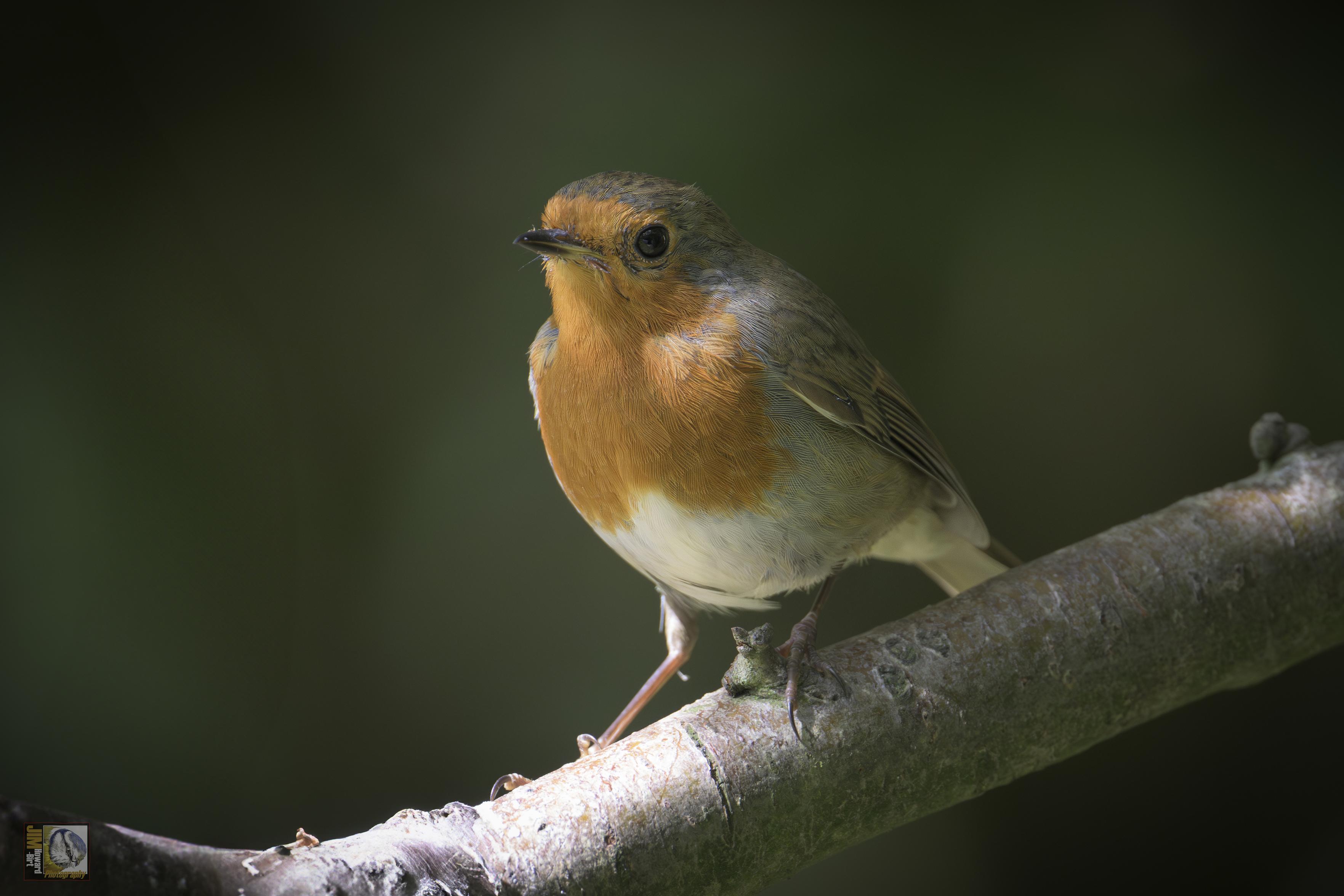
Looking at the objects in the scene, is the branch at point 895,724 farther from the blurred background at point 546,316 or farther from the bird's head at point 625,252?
the blurred background at point 546,316

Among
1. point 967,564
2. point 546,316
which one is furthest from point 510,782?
point 546,316

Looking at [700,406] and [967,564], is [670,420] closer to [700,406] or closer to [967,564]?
[700,406]

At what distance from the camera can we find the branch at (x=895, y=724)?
64.7 inches

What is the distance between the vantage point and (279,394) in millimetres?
3449

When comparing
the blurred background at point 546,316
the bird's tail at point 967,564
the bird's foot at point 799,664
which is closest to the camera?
the bird's foot at point 799,664

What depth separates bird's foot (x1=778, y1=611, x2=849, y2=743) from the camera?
2000 millimetres

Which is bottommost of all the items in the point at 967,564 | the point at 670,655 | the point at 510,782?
the point at 510,782

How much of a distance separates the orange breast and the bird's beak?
187mm

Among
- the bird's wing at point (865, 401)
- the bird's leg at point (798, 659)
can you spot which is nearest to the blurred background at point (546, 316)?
the bird's wing at point (865, 401)

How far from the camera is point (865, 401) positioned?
2.43m

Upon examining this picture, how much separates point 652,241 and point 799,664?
1.06m

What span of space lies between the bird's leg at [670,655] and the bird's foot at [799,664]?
0.57 m

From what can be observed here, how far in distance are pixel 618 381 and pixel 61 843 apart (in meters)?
1.37

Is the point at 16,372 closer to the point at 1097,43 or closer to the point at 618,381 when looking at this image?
the point at 618,381
